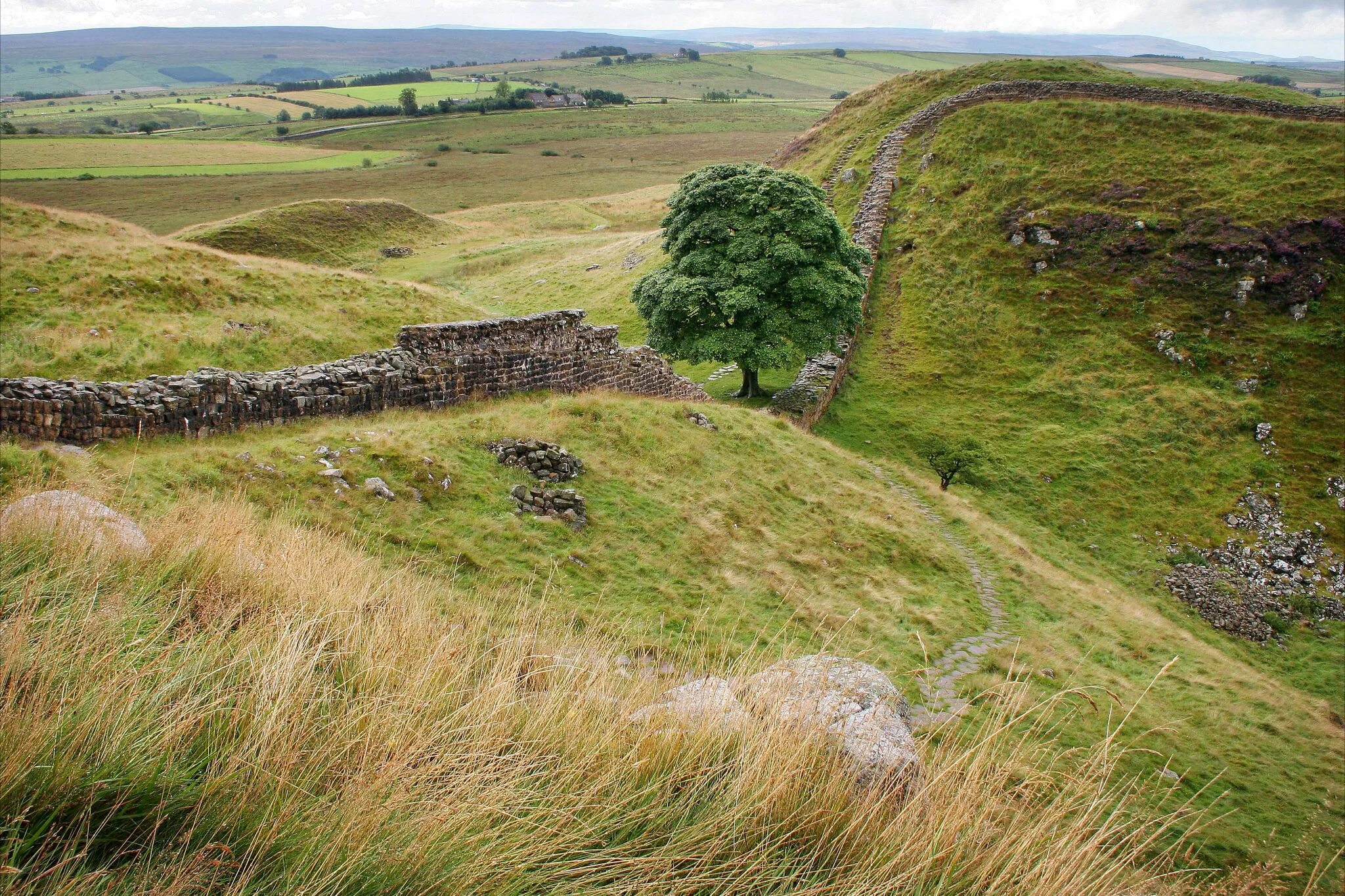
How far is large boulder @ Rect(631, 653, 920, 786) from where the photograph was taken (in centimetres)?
412

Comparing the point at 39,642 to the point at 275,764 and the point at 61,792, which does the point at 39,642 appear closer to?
the point at 61,792

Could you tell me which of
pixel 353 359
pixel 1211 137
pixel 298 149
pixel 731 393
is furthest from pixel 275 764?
pixel 298 149

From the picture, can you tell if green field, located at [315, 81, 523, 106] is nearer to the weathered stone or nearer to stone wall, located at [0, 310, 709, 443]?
stone wall, located at [0, 310, 709, 443]

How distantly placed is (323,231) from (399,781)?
163 ft

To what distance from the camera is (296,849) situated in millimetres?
→ 2791

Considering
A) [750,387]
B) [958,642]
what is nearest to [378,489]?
[958,642]

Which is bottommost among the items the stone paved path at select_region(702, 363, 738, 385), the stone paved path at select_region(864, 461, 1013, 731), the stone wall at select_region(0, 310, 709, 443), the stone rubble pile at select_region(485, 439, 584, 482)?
the stone paved path at select_region(864, 461, 1013, 731)

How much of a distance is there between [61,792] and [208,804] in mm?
474

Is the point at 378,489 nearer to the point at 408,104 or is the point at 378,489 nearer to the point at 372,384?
the point at 372,384

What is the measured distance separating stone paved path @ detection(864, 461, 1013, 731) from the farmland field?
80570 millimetres

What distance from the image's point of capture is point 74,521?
17.4 feet

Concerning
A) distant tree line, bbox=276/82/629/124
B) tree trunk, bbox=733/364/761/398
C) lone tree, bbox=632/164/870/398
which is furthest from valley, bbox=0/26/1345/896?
distant tree line, bbox=276/82/629/124

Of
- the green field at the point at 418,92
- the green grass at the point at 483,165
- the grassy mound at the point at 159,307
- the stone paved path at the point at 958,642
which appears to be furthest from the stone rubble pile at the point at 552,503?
the green field at the point at 418,92

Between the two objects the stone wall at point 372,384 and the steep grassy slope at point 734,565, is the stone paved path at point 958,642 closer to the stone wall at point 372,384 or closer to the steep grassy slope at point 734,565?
the steep grassy slope at point 734,565
